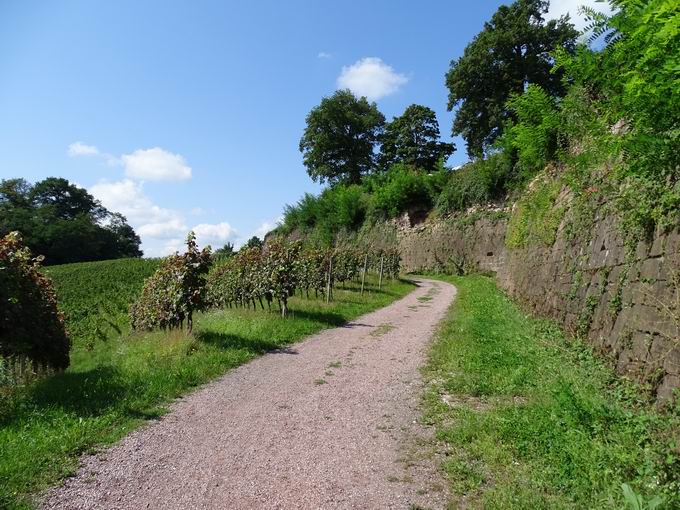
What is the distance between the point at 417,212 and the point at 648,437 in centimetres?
3104

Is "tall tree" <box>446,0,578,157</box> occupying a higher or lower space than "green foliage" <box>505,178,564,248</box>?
higher

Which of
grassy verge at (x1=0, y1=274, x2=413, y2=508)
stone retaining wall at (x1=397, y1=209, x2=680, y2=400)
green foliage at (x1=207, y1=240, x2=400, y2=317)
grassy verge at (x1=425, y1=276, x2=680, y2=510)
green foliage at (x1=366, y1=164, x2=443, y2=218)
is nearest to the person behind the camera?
grassy verge at (x1=425, y1=276, x2=680, y2=510)

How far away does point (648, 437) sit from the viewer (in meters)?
3.73

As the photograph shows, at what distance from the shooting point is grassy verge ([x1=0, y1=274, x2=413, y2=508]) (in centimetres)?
420

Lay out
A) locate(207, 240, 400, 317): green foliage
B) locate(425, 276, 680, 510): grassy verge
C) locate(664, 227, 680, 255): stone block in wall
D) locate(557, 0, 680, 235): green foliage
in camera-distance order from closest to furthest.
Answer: locate(425, 276, 680, 510): grassy verge
locate(557, 0, 680, 235): green foliage
locate(664, 227, 680, 255): stone block in wall
locate(207, 240, 400, 317): green foliage

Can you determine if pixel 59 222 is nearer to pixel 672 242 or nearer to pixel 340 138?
pixel 340 138

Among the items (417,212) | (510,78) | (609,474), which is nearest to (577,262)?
(609,474)

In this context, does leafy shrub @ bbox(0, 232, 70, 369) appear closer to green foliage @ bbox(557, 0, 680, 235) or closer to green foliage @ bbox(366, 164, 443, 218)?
green foliage @ bbox(557, 0, 680, 235)

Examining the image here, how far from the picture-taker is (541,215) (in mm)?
11891

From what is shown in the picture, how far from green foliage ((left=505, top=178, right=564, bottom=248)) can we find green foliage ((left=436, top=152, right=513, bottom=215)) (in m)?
11.5

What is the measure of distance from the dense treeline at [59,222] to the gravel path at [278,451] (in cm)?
6616

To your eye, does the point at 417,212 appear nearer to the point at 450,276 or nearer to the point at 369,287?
the point at 450,276

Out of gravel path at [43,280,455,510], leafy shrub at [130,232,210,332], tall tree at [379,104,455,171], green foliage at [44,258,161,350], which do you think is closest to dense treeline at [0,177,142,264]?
green foliage at [44,258,161,350]

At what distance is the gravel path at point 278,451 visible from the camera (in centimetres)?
364
